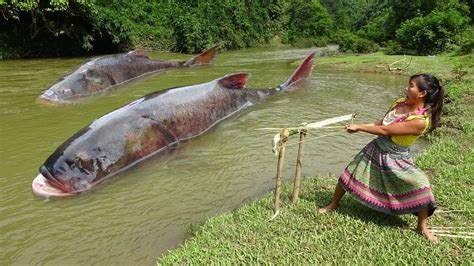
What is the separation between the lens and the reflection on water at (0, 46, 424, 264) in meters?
3.62

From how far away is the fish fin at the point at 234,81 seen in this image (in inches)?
299

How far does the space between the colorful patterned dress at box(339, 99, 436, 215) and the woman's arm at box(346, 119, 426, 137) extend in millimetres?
55

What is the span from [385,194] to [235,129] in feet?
12.5

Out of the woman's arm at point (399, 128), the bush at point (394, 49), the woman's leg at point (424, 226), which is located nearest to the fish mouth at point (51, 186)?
the woman's arm at point (399, 128)

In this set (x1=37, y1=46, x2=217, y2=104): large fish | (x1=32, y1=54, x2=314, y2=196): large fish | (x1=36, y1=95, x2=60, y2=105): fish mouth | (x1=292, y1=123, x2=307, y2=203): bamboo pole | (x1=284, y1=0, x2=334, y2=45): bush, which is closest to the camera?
(x1=292, y1=123, x2=307, y2=203): bamboo pole

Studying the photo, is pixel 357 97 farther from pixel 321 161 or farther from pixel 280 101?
pixel 321 161

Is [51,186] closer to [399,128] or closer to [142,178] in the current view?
[142,178]

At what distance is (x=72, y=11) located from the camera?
1778cm

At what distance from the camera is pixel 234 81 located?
25.8 feet

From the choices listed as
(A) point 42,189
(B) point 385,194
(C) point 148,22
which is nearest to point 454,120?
(B) point 385,194

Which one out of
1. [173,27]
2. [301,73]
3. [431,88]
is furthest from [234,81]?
[173,27]

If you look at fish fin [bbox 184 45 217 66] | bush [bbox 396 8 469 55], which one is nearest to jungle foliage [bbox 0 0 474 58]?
bush [bbox 396 8 469 55]

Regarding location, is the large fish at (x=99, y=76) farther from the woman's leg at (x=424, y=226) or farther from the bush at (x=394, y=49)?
the bush at (x=394, y=49)

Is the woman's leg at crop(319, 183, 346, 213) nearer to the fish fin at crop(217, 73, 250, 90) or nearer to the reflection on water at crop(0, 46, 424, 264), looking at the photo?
the reflection on water at crop(0, 46, 424, 264)
